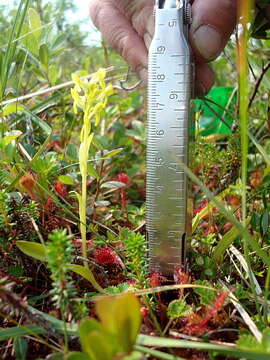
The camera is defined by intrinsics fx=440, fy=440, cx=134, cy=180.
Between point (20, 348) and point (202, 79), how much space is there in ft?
2.89

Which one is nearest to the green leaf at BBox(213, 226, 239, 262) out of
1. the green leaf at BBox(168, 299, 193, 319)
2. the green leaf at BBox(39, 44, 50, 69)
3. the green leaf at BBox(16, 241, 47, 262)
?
the green leaf at BBox(168, 299, 193, 319)

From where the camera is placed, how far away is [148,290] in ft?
2.84

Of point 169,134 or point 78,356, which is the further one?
point 169,134

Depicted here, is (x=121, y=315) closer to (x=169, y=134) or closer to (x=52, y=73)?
(x=169, y=134)

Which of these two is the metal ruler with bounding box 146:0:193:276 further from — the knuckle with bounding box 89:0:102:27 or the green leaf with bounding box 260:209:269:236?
the knuckle with bounding box 89:0:102:27

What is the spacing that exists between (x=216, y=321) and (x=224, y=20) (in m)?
0.75

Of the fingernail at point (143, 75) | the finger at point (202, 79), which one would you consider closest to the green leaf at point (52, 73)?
the fingernail at point (143, 75)

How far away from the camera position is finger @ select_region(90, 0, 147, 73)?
1.41 metres

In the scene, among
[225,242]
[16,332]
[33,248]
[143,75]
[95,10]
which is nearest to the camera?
[16,332]

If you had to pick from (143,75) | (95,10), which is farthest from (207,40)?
(95,10)

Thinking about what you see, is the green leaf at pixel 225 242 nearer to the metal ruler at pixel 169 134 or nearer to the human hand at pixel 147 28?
the metal ruler at pixel 169 134

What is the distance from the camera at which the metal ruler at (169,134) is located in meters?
1.04

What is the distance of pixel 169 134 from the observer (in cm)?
105

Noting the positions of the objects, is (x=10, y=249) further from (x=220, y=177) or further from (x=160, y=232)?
(x=220, y=177)
